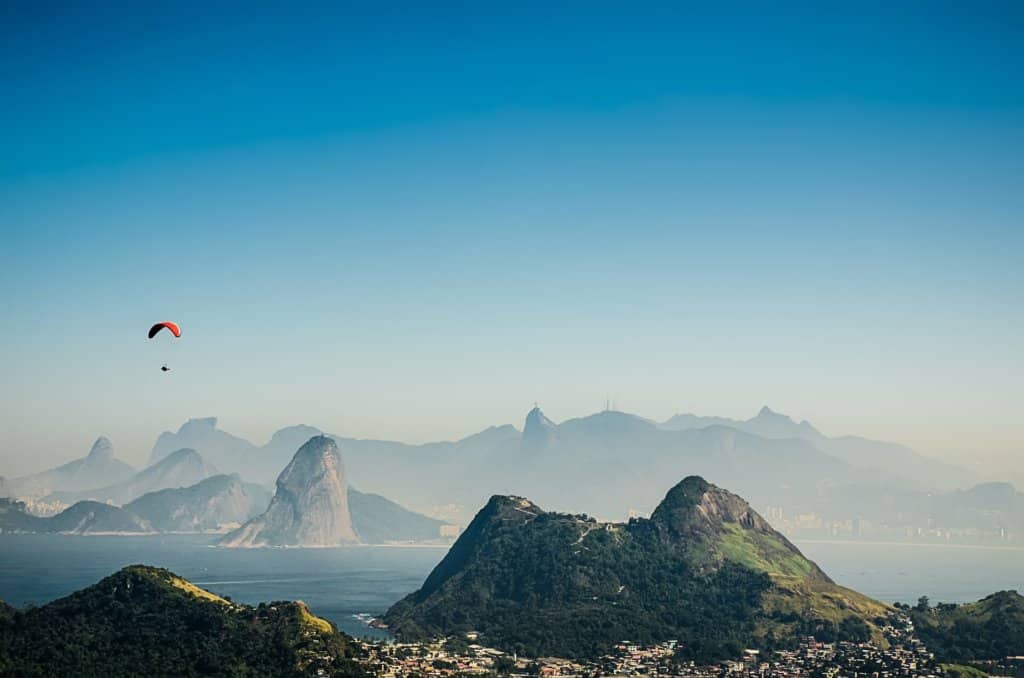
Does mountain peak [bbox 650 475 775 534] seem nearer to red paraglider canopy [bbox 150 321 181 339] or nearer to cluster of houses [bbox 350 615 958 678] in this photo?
cluster of houses [bbox 350 615 958 678]

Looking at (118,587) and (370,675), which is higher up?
(118,587)

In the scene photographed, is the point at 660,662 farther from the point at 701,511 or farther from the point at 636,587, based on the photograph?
the point at 701,511

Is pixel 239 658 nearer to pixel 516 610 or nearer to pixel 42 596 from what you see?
pixel 516 610

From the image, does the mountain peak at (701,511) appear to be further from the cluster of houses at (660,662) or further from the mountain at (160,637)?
the mountain at (160,637)

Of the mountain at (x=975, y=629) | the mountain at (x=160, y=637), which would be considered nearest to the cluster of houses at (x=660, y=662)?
the mountain at (x=975, y=629)

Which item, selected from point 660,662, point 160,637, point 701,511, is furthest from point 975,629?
point 160,637

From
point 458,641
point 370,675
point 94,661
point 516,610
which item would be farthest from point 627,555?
point 94,661
